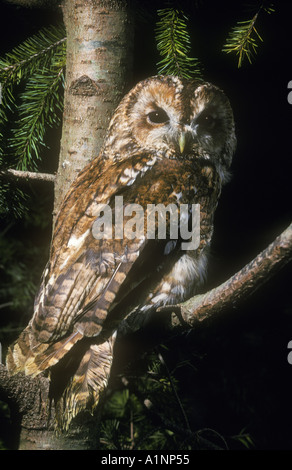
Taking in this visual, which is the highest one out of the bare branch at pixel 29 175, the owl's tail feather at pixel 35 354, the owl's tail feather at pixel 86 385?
the bare branch at pixel 29 175

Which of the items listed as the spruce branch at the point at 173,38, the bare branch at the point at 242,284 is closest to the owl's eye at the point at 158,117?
the spruce branch at the point at 173,38

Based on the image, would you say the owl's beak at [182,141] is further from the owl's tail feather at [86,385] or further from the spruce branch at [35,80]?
the owl's tail feather at [86,385]

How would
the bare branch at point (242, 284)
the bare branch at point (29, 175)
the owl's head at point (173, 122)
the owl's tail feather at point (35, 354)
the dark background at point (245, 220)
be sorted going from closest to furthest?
the bare branch at point (242, 284)
the owl's tail feather at point (35, 354)
the owl's head at point (173, 122)
the bare branch at point (29, 175)
the dark background at point (245, 220)

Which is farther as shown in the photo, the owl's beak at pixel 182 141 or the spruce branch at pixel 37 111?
the spruce branch at pixel 37 111

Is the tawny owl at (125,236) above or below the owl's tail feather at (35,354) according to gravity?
above

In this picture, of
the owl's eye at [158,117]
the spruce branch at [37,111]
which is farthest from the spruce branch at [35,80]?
the owl's eye at [158,117]

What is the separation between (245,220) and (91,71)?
0.83 m

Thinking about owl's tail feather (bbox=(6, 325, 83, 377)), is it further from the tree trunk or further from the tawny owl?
the tree trunk

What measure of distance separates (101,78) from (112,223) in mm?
394

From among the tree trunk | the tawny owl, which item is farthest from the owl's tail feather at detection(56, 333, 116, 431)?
the tree trunk

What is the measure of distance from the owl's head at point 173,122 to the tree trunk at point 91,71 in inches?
1.8

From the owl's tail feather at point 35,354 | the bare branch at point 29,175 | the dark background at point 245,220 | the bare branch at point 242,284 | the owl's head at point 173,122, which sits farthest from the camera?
the dark background at point 245,220

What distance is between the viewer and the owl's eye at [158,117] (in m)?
1.37
